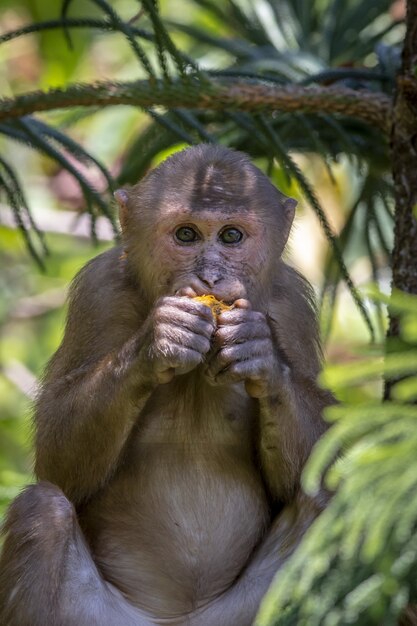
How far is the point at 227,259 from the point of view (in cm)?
431

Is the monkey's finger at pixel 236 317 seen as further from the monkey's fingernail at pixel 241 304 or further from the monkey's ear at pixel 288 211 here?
the monkey's ear at pixel 288 211

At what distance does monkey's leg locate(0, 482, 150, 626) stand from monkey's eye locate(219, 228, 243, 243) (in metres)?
1.10

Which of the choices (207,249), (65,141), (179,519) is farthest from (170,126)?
(179,519)

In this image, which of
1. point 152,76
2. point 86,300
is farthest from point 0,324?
point 152,76

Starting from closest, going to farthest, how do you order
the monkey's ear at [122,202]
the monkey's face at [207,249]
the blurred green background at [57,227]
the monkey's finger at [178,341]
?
the monkey's finger at [178,341] < the monkey's face at [207,249] < the monkey's ear at [122,202] < the blurred green background at [57,227]

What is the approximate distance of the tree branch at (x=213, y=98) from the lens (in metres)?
4.32

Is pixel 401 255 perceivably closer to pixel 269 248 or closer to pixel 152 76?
pixel 269 248

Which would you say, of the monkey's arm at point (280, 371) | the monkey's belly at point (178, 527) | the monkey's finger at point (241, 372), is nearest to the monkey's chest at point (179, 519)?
the monkey's belly at point (178, 527)

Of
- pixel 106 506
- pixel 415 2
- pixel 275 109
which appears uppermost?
pixel 415 2

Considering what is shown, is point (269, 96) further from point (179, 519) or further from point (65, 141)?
point (179, 519)

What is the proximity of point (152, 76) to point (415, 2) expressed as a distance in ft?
4.16

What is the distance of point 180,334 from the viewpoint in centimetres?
388

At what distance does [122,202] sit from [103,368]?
78 cm

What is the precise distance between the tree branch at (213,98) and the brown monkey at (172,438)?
24 cm
